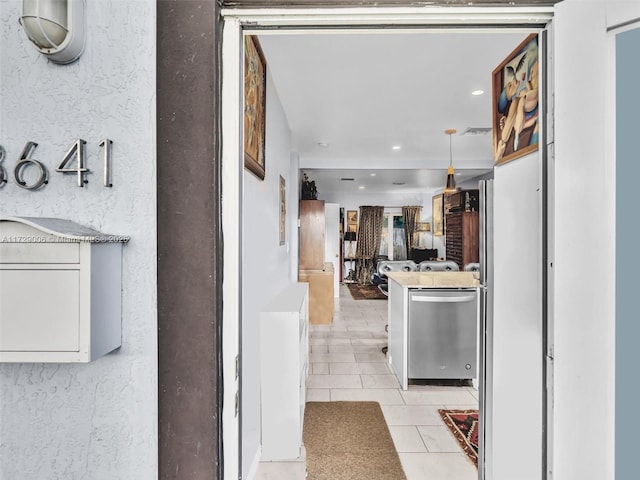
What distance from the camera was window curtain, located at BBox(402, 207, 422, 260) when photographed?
36.6ft

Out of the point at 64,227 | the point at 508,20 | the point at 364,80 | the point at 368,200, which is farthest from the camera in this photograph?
the point at 368,200

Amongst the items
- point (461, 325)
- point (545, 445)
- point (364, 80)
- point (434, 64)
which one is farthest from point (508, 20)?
point (461, 325)

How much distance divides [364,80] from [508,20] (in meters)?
2.11

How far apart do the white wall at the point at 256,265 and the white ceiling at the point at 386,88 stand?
393 mm

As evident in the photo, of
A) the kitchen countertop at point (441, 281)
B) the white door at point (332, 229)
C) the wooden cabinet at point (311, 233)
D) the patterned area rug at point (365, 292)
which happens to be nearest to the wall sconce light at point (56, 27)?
the kitchen countertop at point (441, 281)

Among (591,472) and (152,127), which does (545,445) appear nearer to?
(591,472)

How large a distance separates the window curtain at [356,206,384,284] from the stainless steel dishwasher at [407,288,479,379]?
7.92 meters


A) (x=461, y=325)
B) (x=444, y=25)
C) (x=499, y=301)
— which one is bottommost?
(x=461, y=325)

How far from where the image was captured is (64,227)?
0.86 metres

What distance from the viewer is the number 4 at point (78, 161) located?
926 mm

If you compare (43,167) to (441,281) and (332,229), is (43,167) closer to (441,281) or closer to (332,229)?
(441,281)

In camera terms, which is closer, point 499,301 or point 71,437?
point 71,437

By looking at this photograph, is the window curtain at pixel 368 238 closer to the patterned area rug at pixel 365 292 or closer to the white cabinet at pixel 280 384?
the patterned area rug at pixel 365 292

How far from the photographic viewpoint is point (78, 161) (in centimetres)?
93
